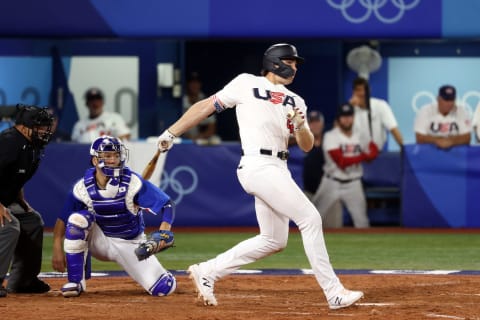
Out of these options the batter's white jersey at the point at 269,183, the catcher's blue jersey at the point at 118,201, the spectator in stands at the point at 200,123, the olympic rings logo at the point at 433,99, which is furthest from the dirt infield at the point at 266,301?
the olympic rings logo at the point at 433,99

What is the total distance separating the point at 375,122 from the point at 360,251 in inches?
126

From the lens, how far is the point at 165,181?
1466 centimetres

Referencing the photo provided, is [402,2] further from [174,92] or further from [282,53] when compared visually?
[282,53]

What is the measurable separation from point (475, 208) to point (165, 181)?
13.0ft

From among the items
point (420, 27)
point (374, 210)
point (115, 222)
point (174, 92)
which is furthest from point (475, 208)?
point (115, 222)

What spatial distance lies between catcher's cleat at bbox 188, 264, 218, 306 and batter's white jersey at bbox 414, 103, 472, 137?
7.61 meters

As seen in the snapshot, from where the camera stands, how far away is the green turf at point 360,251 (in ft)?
36.2

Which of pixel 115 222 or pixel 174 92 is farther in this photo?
pixel 174 92

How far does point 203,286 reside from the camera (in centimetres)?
779

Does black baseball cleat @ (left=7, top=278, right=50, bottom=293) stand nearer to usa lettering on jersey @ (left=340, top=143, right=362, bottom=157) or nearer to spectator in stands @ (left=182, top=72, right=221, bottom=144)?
usa lettering on jersey @ (left=340, top=143, right=362, bottom=157)

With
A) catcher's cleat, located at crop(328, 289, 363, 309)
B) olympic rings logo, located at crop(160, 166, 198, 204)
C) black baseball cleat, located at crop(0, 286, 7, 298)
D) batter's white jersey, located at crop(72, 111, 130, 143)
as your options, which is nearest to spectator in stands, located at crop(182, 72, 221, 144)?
olympic rings logo, located at crop(160, 166, 198, 204)

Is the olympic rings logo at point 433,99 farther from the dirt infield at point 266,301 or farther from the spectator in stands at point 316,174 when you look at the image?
the dirt infield at point 266,301

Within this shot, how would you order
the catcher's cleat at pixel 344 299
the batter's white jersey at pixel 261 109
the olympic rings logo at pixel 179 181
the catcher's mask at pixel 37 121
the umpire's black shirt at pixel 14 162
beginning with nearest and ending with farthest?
the catcher's cleat at pixel 344 299 < the batter's white jersey at pixel 261 109 < the umpire's black shirt at pixel 14 162 < the catcher's mask at pixel 37 121 < the olympic rings logo at pixel 179 181

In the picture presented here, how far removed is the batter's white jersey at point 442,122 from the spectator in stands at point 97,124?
3817mm
